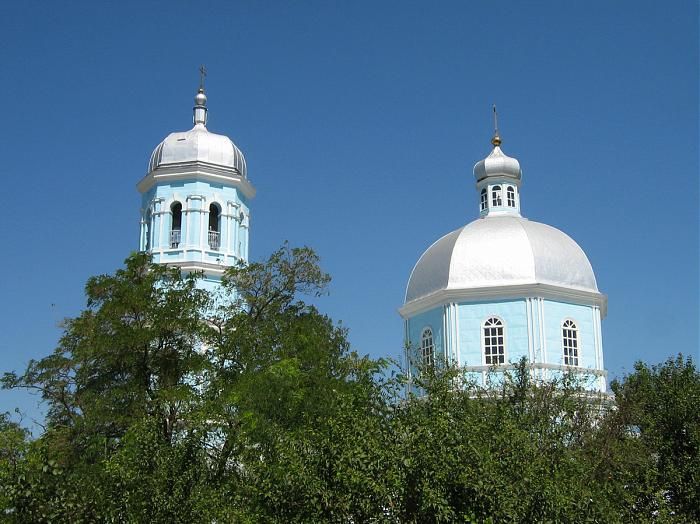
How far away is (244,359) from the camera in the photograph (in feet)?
61.5

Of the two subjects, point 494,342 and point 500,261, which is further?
point 500,261

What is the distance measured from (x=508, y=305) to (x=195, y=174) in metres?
10.8

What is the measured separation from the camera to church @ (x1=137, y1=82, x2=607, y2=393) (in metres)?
27.7

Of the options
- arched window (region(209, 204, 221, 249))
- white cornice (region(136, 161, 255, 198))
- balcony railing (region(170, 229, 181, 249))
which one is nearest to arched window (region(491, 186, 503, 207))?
white cornice (region(136, 161, 255, 198))

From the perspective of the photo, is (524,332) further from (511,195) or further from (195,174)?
(195,174)

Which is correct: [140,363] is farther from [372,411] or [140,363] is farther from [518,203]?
[518,203]

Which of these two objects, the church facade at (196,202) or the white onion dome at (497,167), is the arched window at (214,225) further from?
the white onion dome at (497,167)

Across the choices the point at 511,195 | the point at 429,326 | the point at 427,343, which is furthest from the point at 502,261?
the point at 511,195

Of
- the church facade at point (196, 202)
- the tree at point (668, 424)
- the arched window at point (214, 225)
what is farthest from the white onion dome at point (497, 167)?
the tree at point (668, 424)

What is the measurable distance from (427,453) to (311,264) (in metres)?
10.7

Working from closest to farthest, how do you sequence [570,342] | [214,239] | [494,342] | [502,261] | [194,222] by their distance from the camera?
[194,222] < [214,239] < [494,342] < [570,342] < [502,261]

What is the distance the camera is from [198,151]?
92.4 feet

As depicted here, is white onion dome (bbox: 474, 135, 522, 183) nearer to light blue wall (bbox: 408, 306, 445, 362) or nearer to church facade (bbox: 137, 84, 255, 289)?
light blue wall (bbox: 408, 306, 445, 362)

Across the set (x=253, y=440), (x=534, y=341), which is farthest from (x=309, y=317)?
(x=534, y=341)
